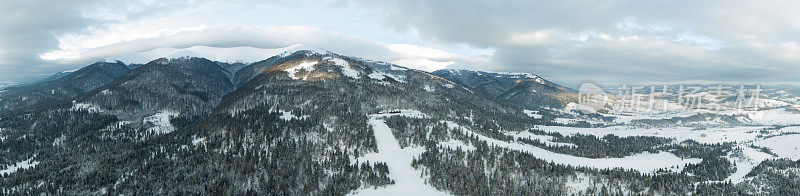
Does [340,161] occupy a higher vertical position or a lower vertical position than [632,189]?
higher

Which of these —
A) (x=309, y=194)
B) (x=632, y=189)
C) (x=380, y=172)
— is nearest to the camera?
(x=309, y=194)

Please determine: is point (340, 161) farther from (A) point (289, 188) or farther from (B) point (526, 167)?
(B) point (526, 167)

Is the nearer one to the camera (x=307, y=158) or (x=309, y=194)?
(x=309, y=194)

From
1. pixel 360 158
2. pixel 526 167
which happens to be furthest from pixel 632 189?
pixel 360 158

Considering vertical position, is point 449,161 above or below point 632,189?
above

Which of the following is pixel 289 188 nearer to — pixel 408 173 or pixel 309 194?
pixel 309 194

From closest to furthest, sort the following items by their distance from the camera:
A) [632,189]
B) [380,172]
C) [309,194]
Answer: [309,194], [380,172], [632,189]

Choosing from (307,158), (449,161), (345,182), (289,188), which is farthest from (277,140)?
A: (449,161)

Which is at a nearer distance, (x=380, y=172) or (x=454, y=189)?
(x=454, y=189)

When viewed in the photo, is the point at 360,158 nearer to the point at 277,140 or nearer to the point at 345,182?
the point at 345,182
